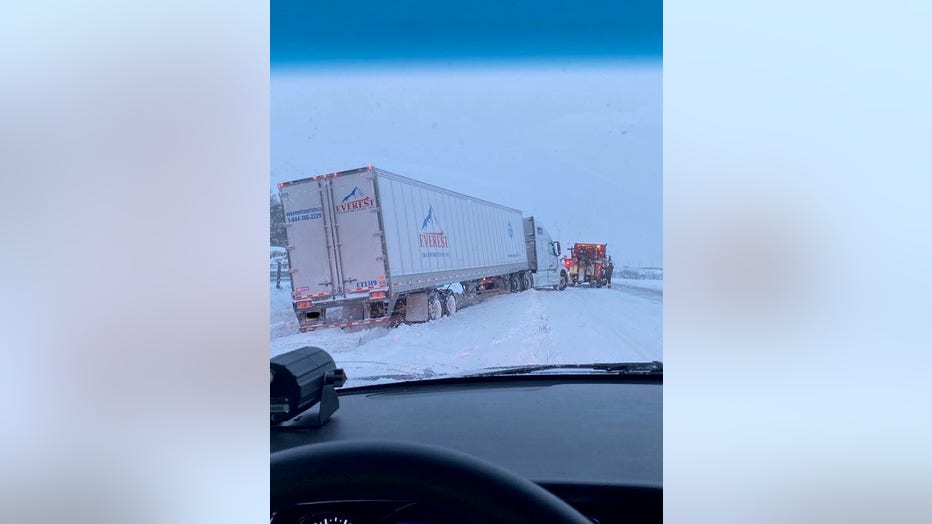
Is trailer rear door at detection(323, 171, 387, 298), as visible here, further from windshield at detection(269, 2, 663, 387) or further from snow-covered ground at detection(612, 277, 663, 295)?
snow-covered ground at detection(612, 277, 663, 295)

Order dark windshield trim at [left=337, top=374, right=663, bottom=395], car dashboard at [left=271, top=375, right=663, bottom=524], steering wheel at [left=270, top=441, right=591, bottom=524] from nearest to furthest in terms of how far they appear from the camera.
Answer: steering wheel at [left=270, top=441, right=591, bottom=524]
car dashboard at [left=271, top=375, right=663, bottom=524]
dark windshield trim at [left=337, top=374, right=663, bottom=395]

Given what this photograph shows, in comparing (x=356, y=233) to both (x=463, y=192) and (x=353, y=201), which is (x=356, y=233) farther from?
(x=463, y=192)

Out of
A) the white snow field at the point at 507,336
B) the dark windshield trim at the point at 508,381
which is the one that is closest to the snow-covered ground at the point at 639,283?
the white snow field at the point at 507,336

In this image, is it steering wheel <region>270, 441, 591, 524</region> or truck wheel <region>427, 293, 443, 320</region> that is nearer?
steering wheel <region>270, 441, 591, 524</region>

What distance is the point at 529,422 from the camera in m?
2.54

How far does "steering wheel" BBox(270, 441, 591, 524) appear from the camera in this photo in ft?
5.20

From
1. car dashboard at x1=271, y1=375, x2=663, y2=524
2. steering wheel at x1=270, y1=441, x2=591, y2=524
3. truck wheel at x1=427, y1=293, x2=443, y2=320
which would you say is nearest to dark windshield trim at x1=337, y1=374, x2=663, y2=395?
car dashboard at x1=271, y1=375, x2=663, y2=524

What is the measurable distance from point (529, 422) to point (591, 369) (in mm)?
282

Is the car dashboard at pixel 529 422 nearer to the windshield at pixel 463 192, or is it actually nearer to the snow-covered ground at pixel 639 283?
the windshield at pixel 463 192

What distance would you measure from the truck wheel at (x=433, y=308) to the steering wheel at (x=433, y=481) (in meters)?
0.87

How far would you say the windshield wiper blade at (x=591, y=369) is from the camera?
2480mm
